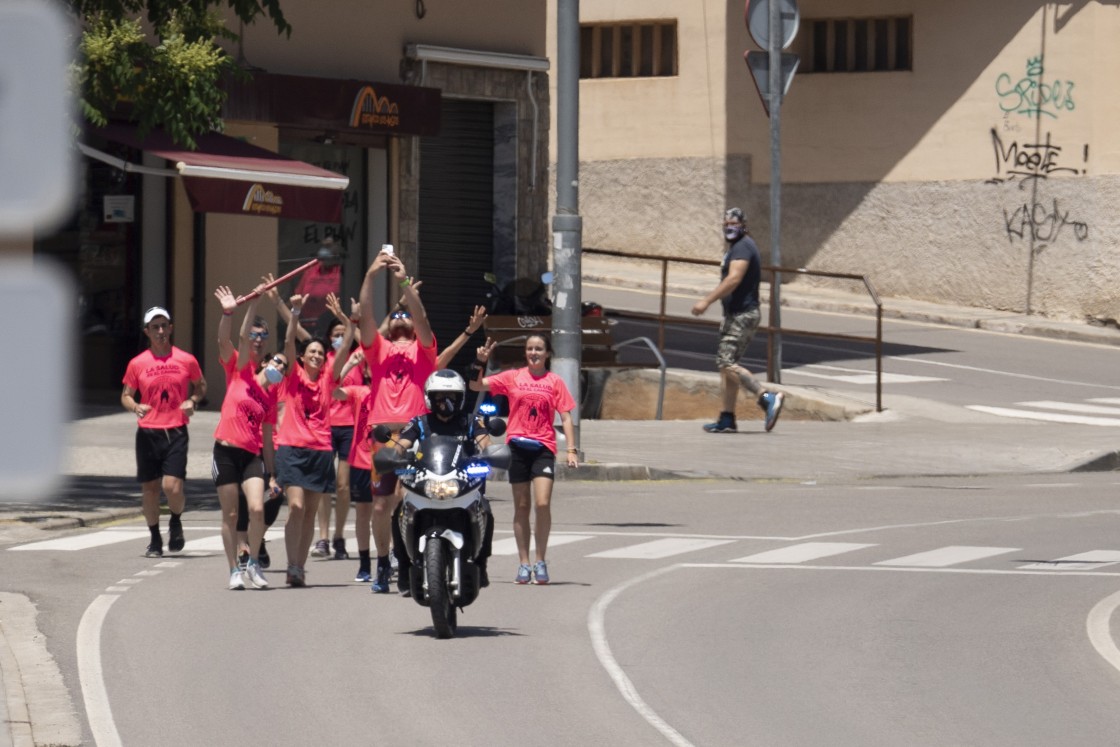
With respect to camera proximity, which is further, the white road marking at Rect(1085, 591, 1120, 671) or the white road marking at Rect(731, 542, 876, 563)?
the white road marking at Rect(731, 542, 876, 563)

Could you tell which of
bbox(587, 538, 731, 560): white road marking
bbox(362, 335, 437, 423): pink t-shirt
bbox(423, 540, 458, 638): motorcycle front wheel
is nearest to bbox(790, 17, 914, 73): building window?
bbox(587, 538, 731, 560): white road marking

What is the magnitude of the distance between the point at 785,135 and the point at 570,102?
21.1 metres

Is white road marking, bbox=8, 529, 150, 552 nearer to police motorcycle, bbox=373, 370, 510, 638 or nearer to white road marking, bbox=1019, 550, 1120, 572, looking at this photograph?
police motorcycle, bbox=373, 370, 510, 638

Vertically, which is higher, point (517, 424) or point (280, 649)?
point (517, 424)

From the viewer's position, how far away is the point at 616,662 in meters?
10.6

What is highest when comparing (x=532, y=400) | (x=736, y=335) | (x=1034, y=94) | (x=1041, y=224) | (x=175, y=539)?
(x=1034, y=94)

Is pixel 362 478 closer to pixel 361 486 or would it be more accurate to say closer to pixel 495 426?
pixel 361 486

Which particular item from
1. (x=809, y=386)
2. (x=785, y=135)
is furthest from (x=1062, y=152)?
(x=809, y=386)

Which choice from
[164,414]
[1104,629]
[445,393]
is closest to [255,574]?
[445,393]

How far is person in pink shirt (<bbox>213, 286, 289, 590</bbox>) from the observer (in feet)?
44.1

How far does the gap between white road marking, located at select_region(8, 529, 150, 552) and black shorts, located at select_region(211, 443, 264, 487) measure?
2.16 meters

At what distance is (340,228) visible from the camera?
2798cm

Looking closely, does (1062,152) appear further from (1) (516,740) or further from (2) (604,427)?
(1) (516,740)

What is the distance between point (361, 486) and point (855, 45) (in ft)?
94.5
